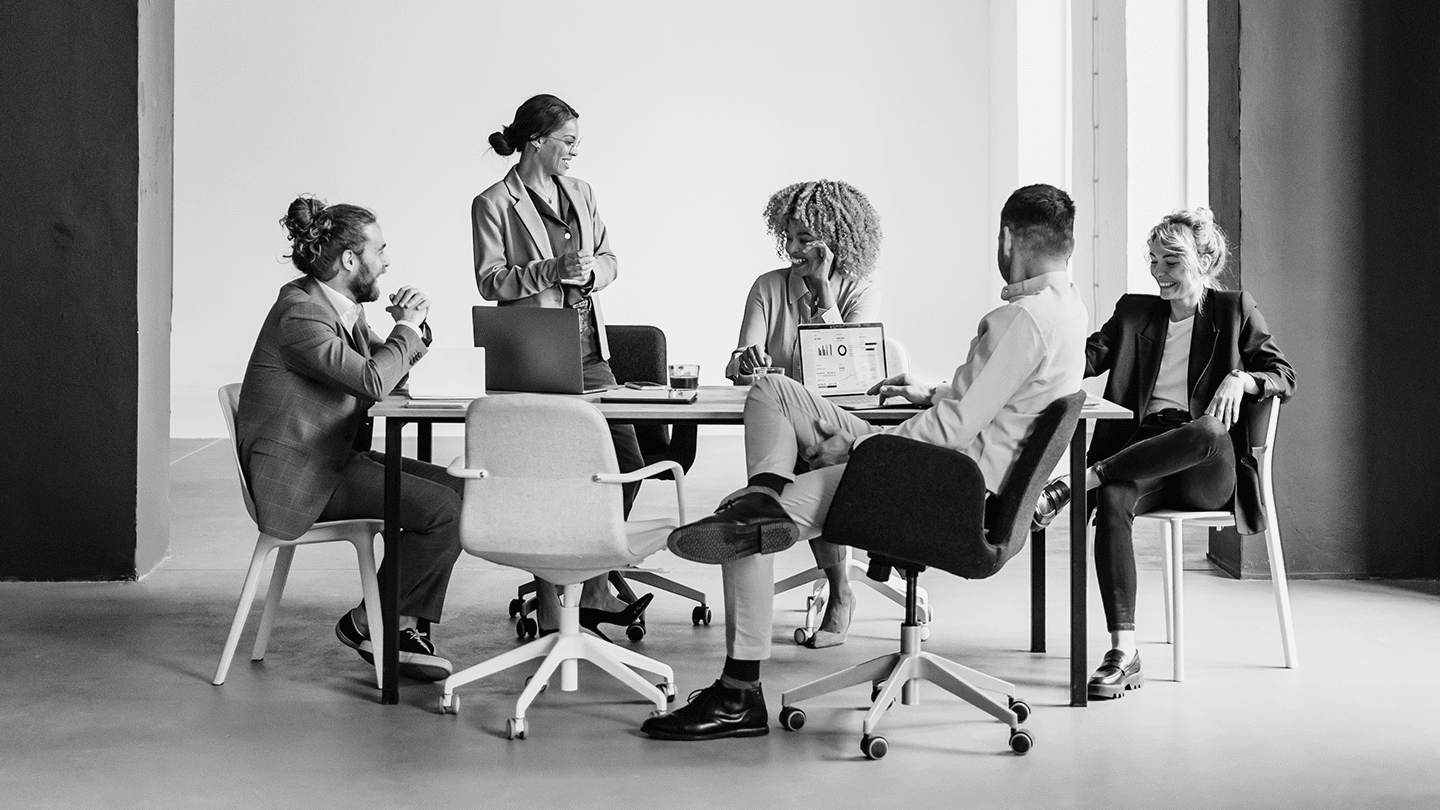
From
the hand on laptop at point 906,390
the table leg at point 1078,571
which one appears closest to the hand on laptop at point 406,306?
the hand on laptop at point 906,390

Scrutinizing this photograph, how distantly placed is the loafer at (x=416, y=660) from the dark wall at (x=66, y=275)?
5.87 ft

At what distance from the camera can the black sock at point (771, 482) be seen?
11.6 ft

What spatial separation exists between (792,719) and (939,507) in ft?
2.22

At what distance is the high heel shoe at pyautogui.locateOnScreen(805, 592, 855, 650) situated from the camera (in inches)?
176

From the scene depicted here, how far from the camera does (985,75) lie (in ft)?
37.9

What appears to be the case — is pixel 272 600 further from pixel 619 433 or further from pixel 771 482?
pixel 771 482

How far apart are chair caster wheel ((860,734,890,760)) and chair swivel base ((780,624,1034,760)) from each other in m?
0.05

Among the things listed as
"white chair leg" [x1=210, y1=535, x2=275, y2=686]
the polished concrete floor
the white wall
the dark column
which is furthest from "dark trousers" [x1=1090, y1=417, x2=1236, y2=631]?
the white wall

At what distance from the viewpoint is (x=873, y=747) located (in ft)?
10.9

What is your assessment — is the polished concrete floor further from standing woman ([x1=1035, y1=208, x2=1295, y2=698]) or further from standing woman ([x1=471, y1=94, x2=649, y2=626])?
standing woman ([x1=471, y1=94, x2=649, y2=626])

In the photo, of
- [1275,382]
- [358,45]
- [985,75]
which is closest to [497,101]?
[358,45]

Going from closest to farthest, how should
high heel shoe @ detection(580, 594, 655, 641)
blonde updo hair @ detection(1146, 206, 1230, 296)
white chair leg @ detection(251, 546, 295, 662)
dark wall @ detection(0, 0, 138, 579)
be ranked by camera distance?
white chair leg @ detection(251, 546, 295, 662) < blonde updo hair @ detection(1146, 206, 1230, 296) < high heel shoe @ detection(580, 594, 655, 641) < dark wall @ detection(0, 0, 138, 579)

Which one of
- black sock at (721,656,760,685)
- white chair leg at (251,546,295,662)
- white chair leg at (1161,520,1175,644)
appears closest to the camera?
black sock at (721,656,760,685)

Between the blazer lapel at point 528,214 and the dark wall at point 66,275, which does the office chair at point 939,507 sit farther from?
the dark wall at point 66,275
